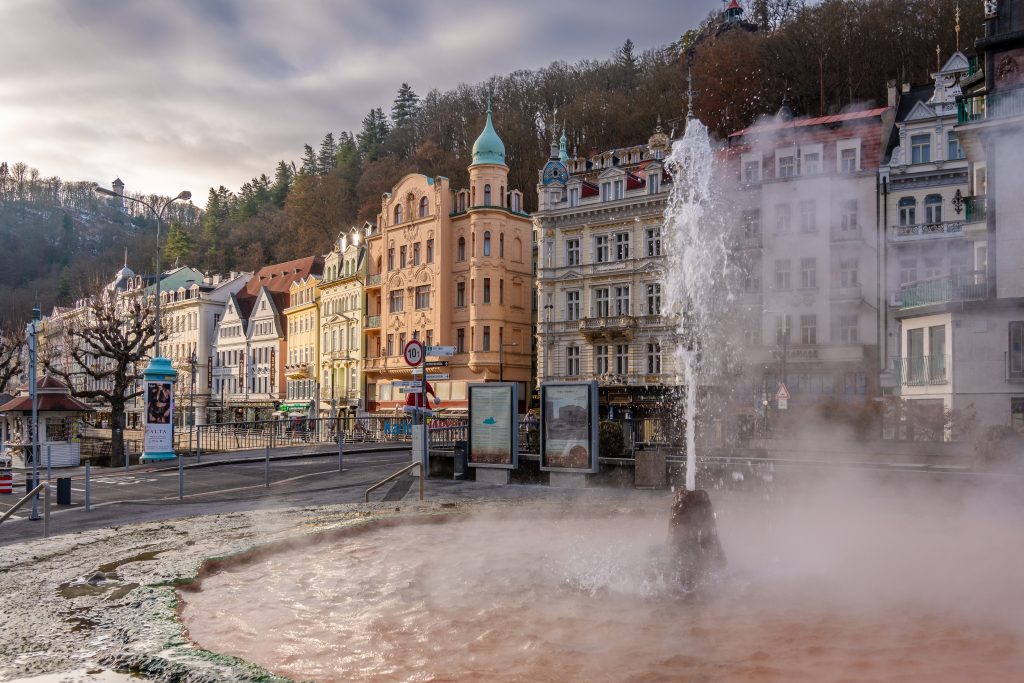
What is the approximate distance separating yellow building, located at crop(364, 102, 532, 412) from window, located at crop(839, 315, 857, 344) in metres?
20.1

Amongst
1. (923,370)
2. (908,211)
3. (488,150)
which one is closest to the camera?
(923,370)

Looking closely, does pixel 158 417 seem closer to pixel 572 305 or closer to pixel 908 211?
pixel 572 305

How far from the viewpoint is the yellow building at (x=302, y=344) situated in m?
67.1

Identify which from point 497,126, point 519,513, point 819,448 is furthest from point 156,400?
point 497,126

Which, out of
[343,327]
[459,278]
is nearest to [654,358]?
[459,278]

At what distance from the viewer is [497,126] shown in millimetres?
75375

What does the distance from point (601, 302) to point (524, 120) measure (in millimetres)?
35073

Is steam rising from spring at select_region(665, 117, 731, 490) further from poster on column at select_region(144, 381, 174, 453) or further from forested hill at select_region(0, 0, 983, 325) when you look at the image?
poster on column at select_region(144, 381, 174, 453)

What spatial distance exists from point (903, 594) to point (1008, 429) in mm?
11930

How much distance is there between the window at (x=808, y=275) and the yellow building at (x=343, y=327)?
3443cm

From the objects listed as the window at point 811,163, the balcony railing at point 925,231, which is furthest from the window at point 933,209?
the window at point 811,163

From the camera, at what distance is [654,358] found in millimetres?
43594

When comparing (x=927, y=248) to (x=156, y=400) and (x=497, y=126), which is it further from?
(x=497, y=126)

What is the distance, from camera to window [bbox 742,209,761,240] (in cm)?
3450
